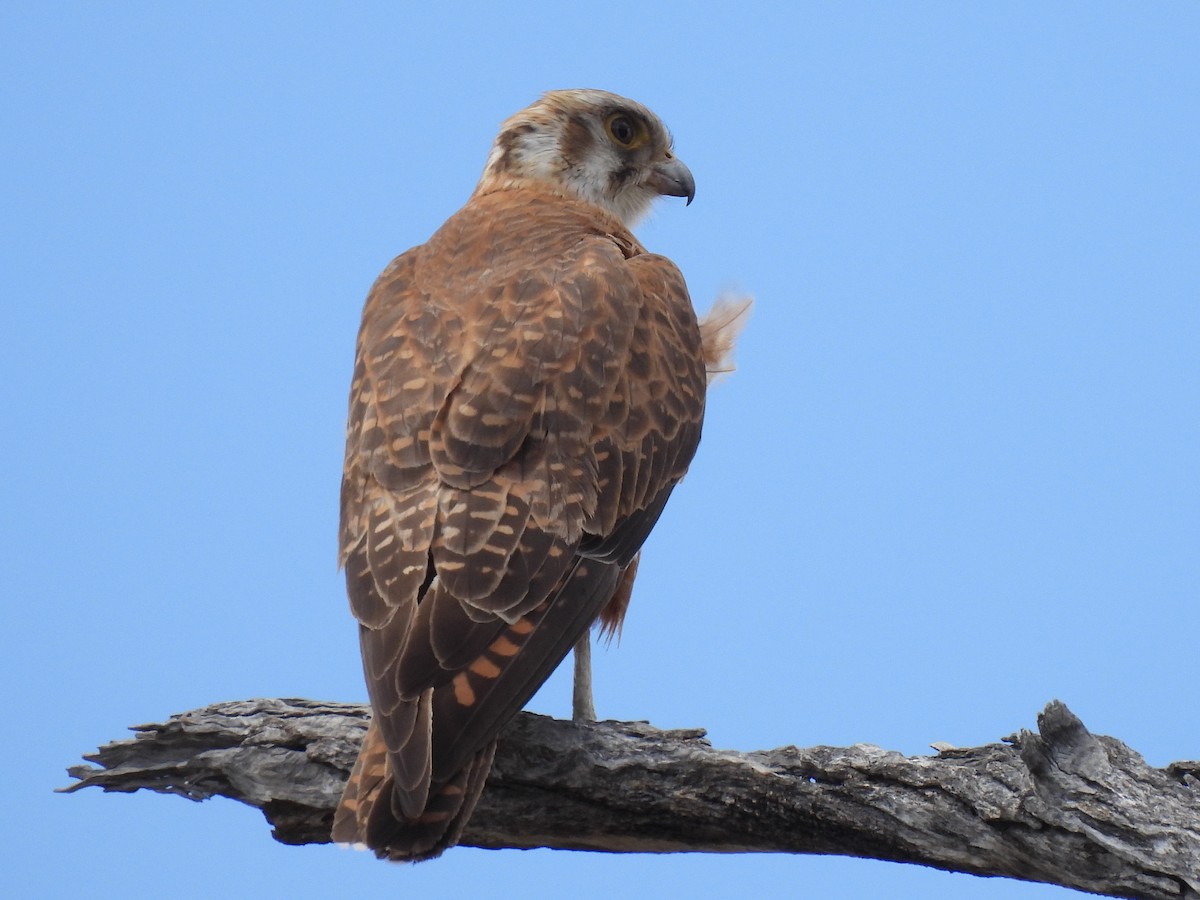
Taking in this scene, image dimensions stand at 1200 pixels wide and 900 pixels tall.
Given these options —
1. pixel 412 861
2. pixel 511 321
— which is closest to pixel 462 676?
pixel 412 861

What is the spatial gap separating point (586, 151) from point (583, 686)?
2246 mm

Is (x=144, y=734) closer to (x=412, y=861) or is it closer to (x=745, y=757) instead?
(x=412, y=861)

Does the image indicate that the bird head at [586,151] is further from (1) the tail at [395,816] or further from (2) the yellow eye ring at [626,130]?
(1) the tail at [395,816]

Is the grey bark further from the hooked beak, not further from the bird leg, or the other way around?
the hooked beak

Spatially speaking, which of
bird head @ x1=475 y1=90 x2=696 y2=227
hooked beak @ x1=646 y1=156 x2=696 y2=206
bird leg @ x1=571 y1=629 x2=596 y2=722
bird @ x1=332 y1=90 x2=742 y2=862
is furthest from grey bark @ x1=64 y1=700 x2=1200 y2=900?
hooked beak @ x1=646 y1=156 x2=696 y2=206

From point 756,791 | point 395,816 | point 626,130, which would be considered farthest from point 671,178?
point 395,816

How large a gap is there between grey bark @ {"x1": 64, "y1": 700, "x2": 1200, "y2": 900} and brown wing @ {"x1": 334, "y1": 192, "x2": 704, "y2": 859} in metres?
0.60

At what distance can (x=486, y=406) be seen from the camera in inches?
176

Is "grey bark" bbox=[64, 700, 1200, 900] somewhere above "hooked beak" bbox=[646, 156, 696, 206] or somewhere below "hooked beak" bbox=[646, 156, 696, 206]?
below

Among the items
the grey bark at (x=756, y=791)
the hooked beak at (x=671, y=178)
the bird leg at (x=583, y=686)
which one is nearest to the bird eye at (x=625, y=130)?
the hooked beak at (x=671, y=178)

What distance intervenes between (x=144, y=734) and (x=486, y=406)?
152cm

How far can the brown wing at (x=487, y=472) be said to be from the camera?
154 inches

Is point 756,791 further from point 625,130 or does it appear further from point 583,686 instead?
point 625,130

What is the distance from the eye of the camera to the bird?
154 inches
